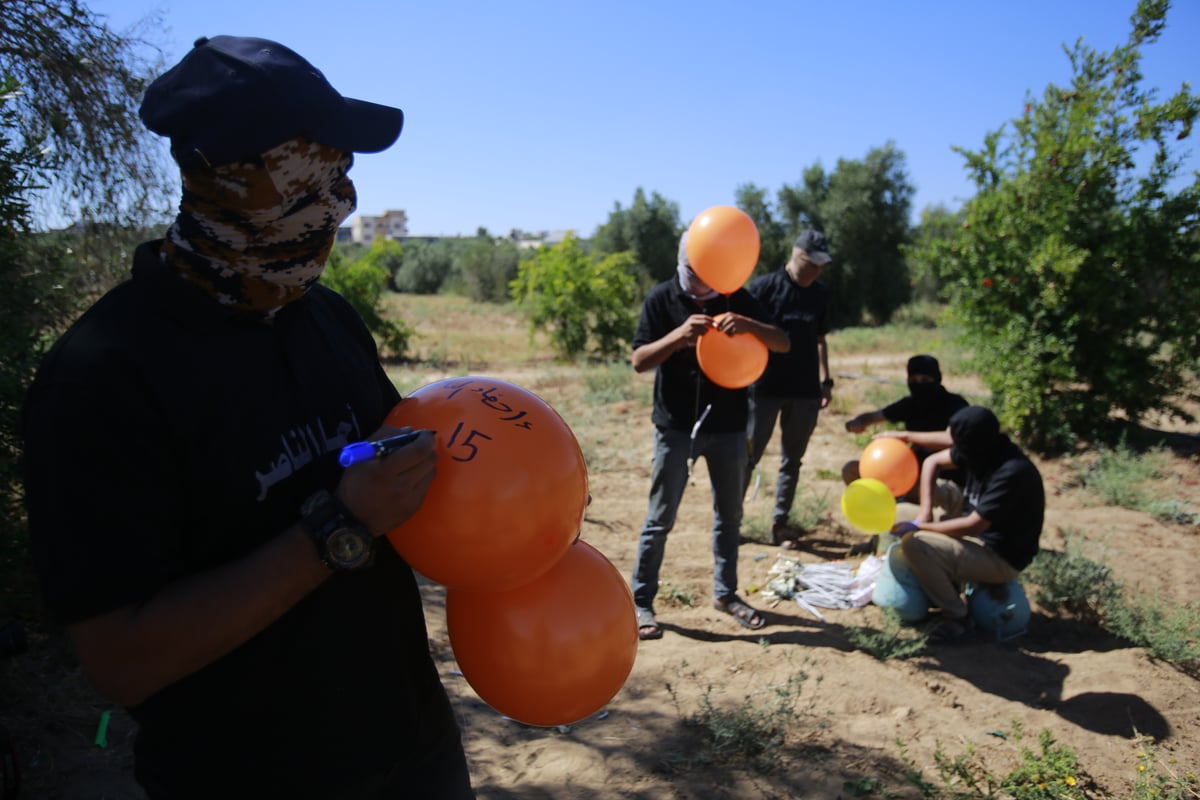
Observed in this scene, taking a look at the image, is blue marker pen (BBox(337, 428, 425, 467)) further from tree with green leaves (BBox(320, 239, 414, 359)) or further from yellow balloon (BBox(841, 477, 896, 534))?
tree with green leaves (BBox(320, 239, 414, 359))

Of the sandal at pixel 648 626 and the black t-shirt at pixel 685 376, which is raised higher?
the black t-shirt at pixel 685 376

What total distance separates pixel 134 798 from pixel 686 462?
2.85m

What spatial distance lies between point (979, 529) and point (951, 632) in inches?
24.7

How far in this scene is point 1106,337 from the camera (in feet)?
26.5

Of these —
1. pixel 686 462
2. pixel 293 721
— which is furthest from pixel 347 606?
pixel 686 462

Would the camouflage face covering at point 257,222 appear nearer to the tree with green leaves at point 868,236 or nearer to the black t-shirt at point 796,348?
the black t-shirt at point 796,348

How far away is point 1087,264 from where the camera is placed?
7.95 metres

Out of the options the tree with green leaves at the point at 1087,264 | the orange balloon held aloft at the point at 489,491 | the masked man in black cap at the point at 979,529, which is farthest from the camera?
the tree with green leaves at the point at 1087,264

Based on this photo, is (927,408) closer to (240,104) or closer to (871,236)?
(240,104)

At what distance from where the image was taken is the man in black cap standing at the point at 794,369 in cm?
567

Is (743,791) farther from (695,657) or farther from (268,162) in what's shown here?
(268,162)

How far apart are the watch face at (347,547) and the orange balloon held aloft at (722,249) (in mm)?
3212

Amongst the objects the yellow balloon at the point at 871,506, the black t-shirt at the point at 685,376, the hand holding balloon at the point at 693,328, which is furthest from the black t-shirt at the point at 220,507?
the yellow balloon at the point at 871,506

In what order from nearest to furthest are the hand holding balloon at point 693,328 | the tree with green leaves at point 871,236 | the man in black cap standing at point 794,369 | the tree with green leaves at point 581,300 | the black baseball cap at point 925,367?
the hand holding balloon at point 693,328 → the black baseball cap at point 925,367 → the man in black cap standing at point 794,369 → the tree with green leaves at point 581,300 → the tree with green leaves at point 871,236
